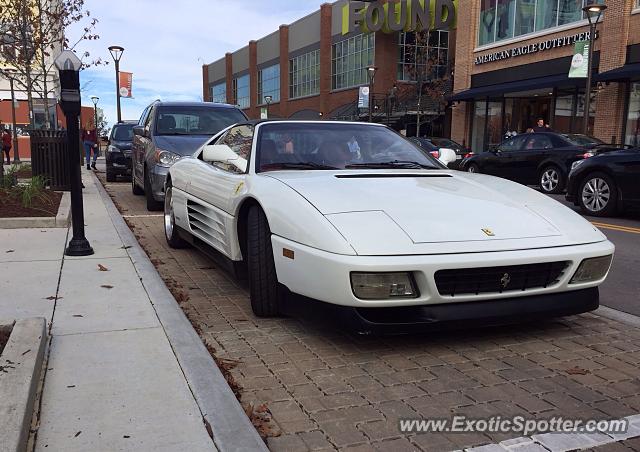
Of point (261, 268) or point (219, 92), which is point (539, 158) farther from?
point (219, 92)

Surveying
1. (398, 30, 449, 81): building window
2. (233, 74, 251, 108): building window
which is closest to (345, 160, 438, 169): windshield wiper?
(398, 30, 449, 81): building window

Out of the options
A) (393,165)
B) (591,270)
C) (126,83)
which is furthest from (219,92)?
(591,270)

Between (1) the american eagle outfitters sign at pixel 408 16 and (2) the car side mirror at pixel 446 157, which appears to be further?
(1) the american eagle outfitters sign at pixel 408 16

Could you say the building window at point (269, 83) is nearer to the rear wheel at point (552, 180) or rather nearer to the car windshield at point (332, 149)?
the rear wheel at point (552, 180)

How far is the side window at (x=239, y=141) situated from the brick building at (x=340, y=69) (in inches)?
1055

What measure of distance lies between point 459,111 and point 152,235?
2528 centimetres

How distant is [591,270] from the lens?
359cm

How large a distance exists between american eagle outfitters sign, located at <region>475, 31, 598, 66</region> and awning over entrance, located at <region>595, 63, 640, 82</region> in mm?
1682

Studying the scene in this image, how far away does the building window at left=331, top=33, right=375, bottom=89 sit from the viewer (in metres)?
39.9

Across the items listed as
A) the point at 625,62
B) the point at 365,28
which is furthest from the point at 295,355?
the point at 365,28

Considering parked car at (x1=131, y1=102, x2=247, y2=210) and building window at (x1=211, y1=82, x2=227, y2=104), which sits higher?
building window at (x1=211, y1=82, x2=227, y2=104)

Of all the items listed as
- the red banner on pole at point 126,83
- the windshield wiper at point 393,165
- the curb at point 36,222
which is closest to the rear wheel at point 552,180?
the windshield wiper at point 393,165

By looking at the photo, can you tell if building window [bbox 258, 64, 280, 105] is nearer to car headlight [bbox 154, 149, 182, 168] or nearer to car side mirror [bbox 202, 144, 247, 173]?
car headlight [bbox 154, 149, 182, 168]

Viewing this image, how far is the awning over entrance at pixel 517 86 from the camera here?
22.6m
